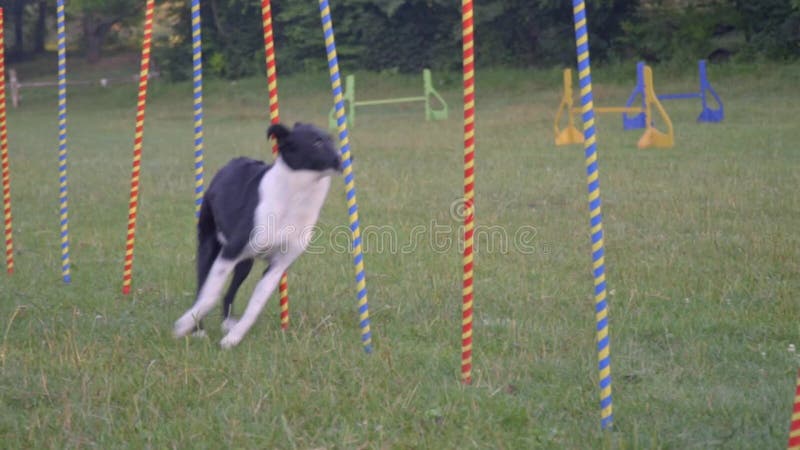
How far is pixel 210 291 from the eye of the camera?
556cm

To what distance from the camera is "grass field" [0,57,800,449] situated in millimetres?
4344

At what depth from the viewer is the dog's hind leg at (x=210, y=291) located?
5.54 metres

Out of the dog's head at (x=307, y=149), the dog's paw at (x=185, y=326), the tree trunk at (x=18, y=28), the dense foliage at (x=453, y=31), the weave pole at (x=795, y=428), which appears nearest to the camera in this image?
the weave pole at (x=795, y=428)

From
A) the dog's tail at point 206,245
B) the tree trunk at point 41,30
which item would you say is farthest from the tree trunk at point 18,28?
the dog's tail at point 206,245

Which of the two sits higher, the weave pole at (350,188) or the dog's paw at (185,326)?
the weave pole at (350,188)

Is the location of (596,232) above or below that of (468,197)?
below

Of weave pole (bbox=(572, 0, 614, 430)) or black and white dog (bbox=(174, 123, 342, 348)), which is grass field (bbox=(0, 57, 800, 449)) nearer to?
weave pole (bbox=(572, 0, 614, 430))

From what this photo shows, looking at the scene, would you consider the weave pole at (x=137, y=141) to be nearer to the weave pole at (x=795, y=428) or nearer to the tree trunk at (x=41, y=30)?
the weave pole at (x=795, y=428)

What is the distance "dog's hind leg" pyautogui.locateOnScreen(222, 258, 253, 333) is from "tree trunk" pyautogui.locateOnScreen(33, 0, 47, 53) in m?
48.6

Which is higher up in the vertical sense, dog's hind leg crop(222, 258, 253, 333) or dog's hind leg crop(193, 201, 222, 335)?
dog's hind leg crop(193, 201, 222, 335)

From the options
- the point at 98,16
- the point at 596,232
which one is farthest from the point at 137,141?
the point at 98,16

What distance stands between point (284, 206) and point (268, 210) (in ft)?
0.29

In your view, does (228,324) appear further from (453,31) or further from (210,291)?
(453,31)

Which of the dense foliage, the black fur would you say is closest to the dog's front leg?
the black fur
